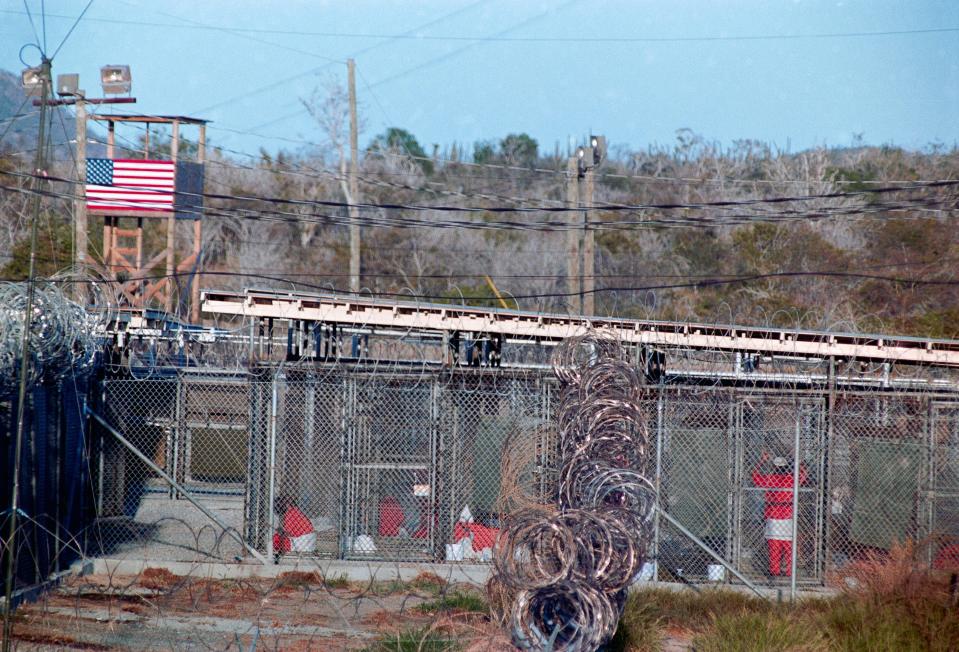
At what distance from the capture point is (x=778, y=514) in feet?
37.2

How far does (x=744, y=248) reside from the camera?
37.4m

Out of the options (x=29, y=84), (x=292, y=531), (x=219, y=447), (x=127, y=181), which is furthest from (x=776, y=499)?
(x=127, y=181)

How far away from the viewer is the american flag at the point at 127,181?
76.9 feet

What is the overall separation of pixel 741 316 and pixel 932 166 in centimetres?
2307

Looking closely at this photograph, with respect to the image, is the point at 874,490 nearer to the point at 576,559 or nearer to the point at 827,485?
the point at 827,485

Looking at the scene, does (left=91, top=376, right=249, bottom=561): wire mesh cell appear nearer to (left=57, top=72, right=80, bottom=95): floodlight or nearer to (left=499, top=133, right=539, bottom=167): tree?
(left=57, top=72, right=80, bottom=95): floodlight

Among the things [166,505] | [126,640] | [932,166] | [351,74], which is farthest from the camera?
[932,166]

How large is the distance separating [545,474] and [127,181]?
16785 millimetres

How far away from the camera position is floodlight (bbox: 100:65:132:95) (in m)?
23.3

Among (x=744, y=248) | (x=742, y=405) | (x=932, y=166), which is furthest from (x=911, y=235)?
(x=742, y=405)

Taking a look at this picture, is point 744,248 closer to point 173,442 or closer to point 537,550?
point 173,442

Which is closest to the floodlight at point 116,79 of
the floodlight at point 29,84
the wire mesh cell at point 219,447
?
the floodlight at point 29,84

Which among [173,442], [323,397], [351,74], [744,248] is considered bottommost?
[173,442]

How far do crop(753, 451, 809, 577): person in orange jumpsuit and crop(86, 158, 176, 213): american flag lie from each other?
666 inches
